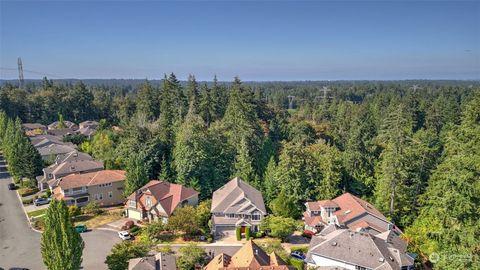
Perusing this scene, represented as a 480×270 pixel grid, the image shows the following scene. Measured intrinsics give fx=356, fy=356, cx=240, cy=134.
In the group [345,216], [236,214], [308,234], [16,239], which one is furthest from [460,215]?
[16,239]

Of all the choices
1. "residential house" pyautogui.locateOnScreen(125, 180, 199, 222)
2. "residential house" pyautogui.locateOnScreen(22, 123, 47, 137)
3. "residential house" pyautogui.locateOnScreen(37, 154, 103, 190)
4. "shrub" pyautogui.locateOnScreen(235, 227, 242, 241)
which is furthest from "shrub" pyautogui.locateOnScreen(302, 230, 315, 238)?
"residential house" pyautogui.locateOnScreen(22, 123, 47, 137)

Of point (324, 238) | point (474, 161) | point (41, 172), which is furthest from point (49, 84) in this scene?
point (474, 161)

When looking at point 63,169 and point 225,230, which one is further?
point 63,169

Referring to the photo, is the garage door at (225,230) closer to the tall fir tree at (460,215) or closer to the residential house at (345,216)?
the residential house at (345,216)

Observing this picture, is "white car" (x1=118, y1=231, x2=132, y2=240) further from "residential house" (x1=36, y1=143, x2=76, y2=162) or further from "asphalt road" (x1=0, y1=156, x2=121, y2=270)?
"residential house" (x1=36, y1=143, x2=76, y2=162)

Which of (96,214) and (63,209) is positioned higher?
(63,209)

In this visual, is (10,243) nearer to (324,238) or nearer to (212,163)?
(212,163)

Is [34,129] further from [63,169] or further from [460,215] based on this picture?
[460,215]
